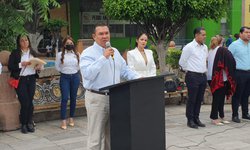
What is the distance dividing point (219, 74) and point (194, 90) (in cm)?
66

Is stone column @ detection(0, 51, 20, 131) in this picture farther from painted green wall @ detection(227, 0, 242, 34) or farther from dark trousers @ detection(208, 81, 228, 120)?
painted green wall @ detection(227, 0, 242, 34)

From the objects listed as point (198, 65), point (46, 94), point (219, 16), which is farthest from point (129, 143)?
point (219, 16)

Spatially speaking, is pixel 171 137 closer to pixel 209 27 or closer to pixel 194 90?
pixel 194 90

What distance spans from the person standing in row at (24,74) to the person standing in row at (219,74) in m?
3.21

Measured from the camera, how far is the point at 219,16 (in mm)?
9695

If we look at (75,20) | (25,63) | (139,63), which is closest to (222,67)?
(139,63)

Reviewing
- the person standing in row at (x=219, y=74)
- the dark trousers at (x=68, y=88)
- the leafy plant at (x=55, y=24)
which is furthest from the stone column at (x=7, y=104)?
the leafy plant at (x=55, y=24)

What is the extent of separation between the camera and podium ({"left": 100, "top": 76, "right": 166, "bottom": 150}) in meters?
3.85

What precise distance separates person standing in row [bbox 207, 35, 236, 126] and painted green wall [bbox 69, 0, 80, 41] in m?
15.3

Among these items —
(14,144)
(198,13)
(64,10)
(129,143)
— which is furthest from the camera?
(64,10)

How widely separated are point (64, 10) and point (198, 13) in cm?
1337

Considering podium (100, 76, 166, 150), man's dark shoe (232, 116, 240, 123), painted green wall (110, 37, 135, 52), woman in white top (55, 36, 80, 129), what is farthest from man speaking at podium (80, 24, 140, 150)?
painted green wall (110, 37, 135, 52)

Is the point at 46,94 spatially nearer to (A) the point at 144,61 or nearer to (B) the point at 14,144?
(B) the point at 14,144

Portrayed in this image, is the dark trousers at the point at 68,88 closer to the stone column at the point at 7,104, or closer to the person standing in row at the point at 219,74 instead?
the stone column at the point at 7,104
